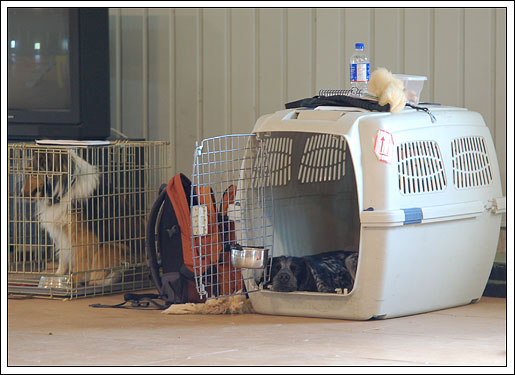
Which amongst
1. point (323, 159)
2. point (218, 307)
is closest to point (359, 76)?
point (323, 159)

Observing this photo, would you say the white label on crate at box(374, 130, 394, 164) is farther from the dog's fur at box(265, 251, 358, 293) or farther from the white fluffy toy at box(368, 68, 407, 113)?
the dog's fur at box(265, 251, 358, 293)

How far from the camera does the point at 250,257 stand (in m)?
3.43

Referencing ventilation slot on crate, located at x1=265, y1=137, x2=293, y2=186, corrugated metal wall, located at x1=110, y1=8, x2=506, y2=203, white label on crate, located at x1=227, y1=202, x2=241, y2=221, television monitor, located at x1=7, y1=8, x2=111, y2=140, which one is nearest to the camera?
white label on crate, located at x1=227, y1=202, x2=241, y2=221

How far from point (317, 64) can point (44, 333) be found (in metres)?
2.07

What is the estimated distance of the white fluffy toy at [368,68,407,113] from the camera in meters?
3.40

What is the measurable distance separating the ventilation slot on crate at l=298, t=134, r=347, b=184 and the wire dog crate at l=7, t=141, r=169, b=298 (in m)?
0.81

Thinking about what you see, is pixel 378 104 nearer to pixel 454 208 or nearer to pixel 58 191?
pixel 454 208

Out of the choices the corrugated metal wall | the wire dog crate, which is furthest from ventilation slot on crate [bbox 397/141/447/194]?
the wire dog crate

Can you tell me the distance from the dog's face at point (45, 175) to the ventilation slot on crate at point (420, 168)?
1485 mm

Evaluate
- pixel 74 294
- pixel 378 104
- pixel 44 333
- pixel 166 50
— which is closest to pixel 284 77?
pixel 166 50

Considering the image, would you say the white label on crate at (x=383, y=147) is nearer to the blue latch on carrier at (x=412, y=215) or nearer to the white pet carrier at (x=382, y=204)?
the white pet carrier at (x=382, y=204)

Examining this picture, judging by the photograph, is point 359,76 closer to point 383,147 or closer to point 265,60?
point 383,147

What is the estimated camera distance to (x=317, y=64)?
14.9 ft

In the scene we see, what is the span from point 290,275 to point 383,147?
2.03 ft
